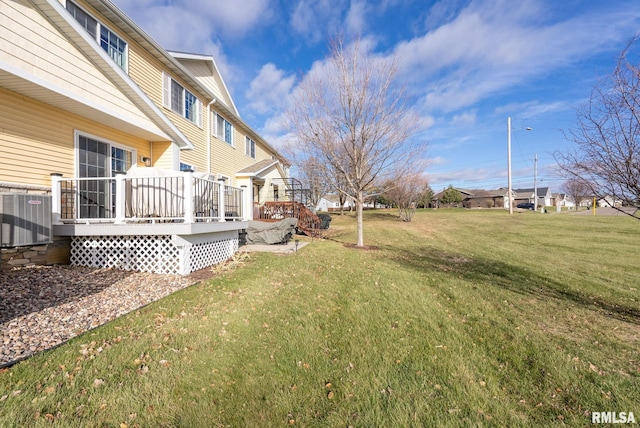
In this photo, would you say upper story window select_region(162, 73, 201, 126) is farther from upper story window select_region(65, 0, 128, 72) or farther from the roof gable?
upper story window select_region(65, 0, 128, 72)

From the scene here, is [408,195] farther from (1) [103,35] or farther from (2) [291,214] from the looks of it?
(1) [103,35]

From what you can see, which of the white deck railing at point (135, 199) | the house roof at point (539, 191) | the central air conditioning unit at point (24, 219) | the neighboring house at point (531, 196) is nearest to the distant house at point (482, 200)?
the neighboring house at point (531, 196)

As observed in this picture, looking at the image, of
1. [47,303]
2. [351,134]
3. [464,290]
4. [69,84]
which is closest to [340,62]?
[351,134]

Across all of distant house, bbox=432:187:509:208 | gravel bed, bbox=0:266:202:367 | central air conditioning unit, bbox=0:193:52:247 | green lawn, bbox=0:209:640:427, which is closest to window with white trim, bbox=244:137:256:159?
gravel bed, bbox=0:266:202:367

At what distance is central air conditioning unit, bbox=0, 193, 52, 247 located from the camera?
5.00m

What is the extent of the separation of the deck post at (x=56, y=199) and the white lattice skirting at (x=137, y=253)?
1.91ft

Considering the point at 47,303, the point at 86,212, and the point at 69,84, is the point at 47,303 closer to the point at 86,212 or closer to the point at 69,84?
the point at 86,212

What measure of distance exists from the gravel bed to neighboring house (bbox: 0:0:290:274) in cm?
59

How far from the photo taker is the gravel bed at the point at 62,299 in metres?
3.46

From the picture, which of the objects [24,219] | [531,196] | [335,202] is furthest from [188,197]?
[531,196]

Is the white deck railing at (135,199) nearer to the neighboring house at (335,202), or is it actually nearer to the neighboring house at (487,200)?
the neighboring house at (335,202)

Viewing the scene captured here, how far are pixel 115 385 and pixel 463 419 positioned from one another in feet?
9.96

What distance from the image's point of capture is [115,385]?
2736mm

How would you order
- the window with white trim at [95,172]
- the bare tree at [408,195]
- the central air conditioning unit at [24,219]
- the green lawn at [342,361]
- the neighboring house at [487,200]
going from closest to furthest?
the green lawn at [342,361] < the central air conditioning unit at [24,219] < the window with white trim at [95,172] < the bare tree at [408,195] < the neighboring house at [487,200]
